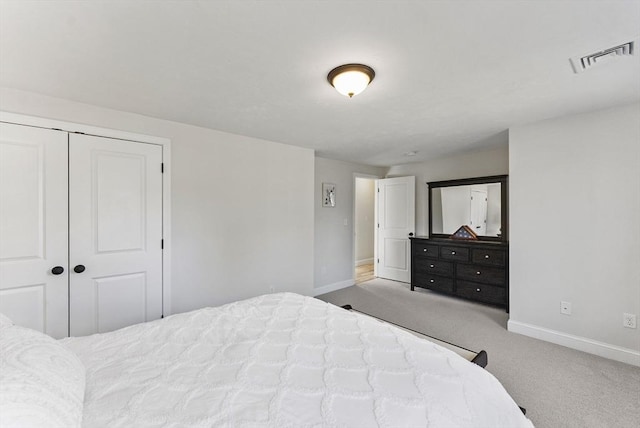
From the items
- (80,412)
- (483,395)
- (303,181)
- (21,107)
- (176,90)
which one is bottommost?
(483,395)

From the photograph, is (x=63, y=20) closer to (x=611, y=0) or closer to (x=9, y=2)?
(x=9, y=2)

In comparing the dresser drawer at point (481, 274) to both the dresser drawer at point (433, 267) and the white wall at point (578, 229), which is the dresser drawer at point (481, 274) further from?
the white wall at point (578, 229)

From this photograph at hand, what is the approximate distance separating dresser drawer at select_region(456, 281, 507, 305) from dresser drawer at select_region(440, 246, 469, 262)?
356 millimetres

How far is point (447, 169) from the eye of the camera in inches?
187

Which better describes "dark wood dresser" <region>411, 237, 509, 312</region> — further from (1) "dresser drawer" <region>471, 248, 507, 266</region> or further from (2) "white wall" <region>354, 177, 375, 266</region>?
(2) "white wall" <region>354, 177, 375, 266</region>

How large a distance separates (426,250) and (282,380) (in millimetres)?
3963

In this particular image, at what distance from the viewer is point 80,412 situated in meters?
0.82

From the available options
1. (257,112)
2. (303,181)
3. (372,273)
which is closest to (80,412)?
(257,112)

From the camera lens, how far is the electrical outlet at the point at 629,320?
2.44 metres

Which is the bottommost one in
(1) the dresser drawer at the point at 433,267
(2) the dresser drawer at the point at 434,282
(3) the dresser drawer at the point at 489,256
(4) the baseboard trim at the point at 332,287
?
(4) the baseboard trim at the point at 332,287

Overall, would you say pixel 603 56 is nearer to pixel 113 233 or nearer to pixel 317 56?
pixel 317 56

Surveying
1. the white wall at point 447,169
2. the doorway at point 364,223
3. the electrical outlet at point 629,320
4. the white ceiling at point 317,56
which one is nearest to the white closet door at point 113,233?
the white ceiling at point 317,56

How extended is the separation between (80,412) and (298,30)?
180 cm

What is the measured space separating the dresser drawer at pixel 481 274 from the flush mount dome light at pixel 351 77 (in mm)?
3235
